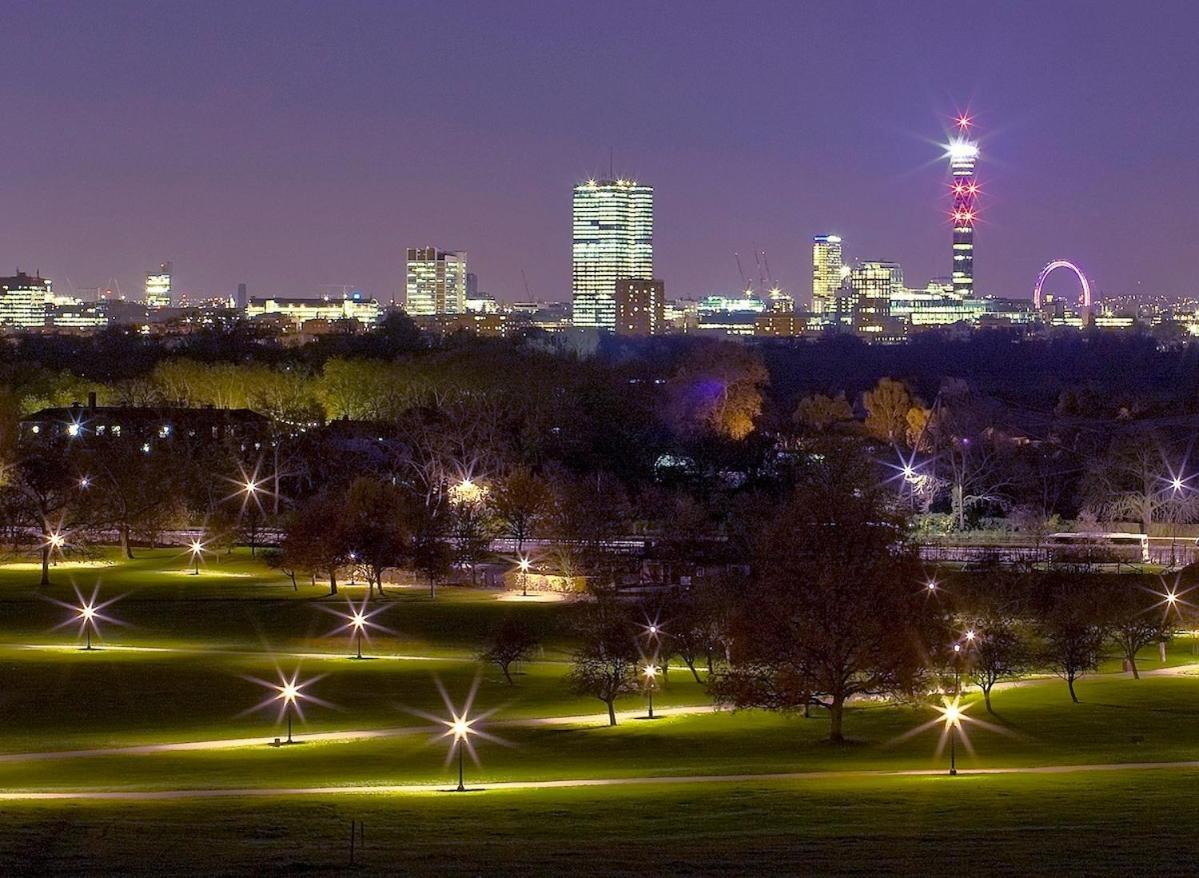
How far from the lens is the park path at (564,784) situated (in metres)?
22.7

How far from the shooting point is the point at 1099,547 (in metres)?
53.7

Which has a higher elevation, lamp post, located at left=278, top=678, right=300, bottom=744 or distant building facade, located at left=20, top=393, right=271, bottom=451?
distant building facade, located at left=20, top=393, right=271, bottom=451

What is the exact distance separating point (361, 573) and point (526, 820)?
109 ft

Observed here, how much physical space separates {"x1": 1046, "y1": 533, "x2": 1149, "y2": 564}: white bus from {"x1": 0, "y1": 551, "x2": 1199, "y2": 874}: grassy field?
383 inches

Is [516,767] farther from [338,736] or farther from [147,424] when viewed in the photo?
[147,424]

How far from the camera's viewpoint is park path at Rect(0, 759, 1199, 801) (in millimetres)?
22656

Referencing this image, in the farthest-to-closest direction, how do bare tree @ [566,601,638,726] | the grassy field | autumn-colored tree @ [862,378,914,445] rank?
autumn-colored tree @ [862,378,914,445] → bare tree @ [566,601,638,726] → the grassy field

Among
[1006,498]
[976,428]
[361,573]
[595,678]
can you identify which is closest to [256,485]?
[361,573]

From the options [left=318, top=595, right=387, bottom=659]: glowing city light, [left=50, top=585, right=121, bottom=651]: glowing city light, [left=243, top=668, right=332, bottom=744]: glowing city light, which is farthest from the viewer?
[left=50, top=585, right=121, bottom=651]: glowing city light

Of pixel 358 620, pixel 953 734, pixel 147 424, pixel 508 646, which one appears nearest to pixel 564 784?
pixel 953 734

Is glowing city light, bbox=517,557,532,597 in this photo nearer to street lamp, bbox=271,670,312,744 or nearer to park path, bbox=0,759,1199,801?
street lamp, bbox=271,670,312,744

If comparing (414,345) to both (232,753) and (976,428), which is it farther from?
(232,753)

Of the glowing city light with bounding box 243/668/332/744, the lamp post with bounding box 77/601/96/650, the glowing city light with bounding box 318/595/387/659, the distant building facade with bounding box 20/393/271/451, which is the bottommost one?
the glowing city light with bounding box 318/595/387/659

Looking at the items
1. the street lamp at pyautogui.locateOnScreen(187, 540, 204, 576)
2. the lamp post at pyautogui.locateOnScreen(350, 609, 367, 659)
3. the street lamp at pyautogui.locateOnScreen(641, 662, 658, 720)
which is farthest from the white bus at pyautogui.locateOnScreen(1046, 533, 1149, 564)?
the street lamp at pyautogui.locateOnScreen(187, 540, 204, 576)
